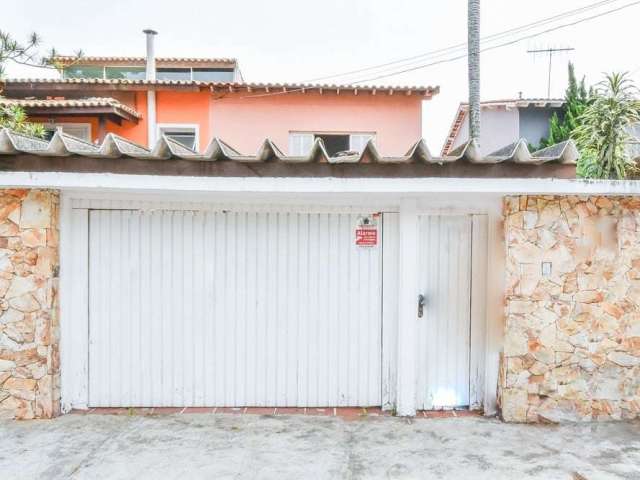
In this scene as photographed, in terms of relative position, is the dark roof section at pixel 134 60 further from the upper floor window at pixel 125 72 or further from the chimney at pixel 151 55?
the chimney at pixel 151 55

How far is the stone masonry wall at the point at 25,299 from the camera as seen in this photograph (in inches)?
237

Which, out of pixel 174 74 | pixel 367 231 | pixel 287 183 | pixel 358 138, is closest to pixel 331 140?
pixel 358 138

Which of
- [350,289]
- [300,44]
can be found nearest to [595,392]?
[350,289]

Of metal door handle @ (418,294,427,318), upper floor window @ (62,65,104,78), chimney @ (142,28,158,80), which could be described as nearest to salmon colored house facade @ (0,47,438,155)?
chimney @ (142,28,158,80)

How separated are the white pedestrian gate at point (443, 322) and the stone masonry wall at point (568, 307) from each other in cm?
58

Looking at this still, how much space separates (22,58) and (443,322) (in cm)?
1467

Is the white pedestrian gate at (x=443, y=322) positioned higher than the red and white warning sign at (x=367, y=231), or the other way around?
the red and white warning sign at (x=367, y=231)

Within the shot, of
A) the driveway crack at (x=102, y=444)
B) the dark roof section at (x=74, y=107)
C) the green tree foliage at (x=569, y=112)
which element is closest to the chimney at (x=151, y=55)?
the dark roof section at (x=74, y=107)

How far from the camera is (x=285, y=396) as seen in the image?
6.64 meters

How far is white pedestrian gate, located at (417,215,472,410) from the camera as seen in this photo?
6.54 metres

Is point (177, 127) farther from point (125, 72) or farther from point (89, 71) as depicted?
point (89, 71)

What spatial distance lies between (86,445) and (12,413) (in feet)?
4.62

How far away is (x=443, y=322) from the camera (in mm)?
6551

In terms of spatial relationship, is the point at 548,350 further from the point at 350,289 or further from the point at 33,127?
the point at 33,127
